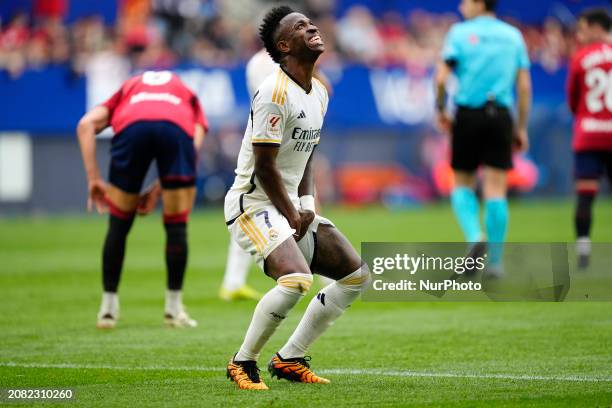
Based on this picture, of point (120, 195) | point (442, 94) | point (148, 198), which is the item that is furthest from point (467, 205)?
point (120, 195)

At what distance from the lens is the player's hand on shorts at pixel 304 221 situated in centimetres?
600

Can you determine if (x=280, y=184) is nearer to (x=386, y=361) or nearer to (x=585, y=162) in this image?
(x=386, y=361)

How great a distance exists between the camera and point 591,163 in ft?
37.2

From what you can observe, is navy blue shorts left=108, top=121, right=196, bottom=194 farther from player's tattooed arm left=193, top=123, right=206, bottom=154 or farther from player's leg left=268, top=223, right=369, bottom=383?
player's leg left=268, top=223, right=369, bottom=383

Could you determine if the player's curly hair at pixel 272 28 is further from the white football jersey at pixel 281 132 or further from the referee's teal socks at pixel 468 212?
the referee's teal socks at pixel 468 212

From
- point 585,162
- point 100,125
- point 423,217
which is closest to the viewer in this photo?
point 100,125

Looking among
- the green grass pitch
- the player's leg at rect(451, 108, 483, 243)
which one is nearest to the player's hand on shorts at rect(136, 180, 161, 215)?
the green grass pitch

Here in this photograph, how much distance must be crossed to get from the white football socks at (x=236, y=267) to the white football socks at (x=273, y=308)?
400cm

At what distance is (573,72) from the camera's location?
11367 millimetres

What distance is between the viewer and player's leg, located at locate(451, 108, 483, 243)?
10.4 meters

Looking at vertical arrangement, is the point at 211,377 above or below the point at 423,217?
above

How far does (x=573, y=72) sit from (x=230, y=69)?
44.0ft

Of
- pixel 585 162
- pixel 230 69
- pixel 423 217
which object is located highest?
pixel 585 162

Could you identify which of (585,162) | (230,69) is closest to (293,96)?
(585,162)
